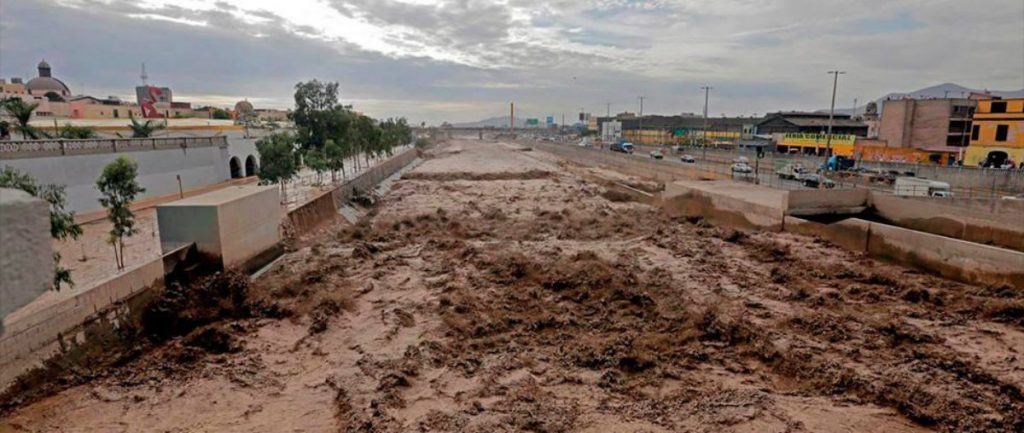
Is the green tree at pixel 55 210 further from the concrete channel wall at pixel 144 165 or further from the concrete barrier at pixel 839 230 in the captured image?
the concrete barrier at pixel 839 230

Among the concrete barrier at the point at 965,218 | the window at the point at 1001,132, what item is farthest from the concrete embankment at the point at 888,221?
the window at the point at 1001,132

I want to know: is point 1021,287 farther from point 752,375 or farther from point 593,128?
point 593,128

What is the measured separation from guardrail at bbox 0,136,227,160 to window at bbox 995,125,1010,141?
5376 centimetres

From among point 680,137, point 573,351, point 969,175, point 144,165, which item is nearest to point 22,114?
point 144,165

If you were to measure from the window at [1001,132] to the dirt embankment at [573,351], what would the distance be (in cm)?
2764

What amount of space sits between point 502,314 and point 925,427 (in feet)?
29.5

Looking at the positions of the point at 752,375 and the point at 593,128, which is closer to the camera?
the point at 752,375

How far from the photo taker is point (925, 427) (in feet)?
29.7

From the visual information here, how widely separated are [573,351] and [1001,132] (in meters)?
42.0

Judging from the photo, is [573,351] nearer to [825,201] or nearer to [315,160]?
[825,201]

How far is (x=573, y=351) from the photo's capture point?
38.9ft

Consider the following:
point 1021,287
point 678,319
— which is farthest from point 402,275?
point 1021,287

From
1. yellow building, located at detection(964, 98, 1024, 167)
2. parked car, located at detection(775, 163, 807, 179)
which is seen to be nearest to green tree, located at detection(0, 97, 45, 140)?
parked car, located at detection(775, 163, 807, 179)

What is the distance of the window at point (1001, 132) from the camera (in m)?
36.8
